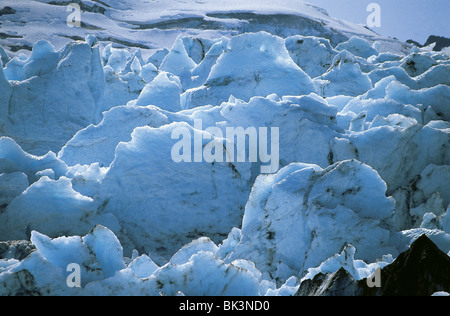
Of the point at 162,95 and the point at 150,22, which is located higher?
the point at 162,95

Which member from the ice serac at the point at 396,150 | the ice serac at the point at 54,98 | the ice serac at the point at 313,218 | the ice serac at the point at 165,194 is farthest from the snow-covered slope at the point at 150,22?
the ice serac at the point at 313,218

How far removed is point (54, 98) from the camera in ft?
16.4

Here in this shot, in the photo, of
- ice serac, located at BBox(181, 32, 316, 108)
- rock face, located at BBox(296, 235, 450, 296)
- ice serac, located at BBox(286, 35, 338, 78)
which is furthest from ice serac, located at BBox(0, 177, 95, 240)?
ice serac, located at BBox(286, 35, 338, 78)

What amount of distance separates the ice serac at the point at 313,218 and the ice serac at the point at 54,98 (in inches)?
113

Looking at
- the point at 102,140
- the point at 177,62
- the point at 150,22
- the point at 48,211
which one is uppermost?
the point at 177,62

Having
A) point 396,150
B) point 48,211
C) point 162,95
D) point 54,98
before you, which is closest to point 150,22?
point 54,98

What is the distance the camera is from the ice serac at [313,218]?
280 cm

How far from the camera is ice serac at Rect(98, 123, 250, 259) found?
3395 millimetres

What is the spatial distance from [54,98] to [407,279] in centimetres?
→ 412

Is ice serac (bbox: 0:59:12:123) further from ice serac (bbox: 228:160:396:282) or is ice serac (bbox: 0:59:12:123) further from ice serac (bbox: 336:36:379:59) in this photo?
ice serac (bbox: 336:36:379:59)

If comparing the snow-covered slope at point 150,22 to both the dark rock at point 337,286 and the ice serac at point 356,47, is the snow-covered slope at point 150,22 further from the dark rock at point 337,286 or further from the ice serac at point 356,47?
the dark rock at point 337,286

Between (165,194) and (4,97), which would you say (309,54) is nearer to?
Answer: (4,97)

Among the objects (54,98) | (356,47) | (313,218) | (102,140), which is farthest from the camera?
(356,47)
